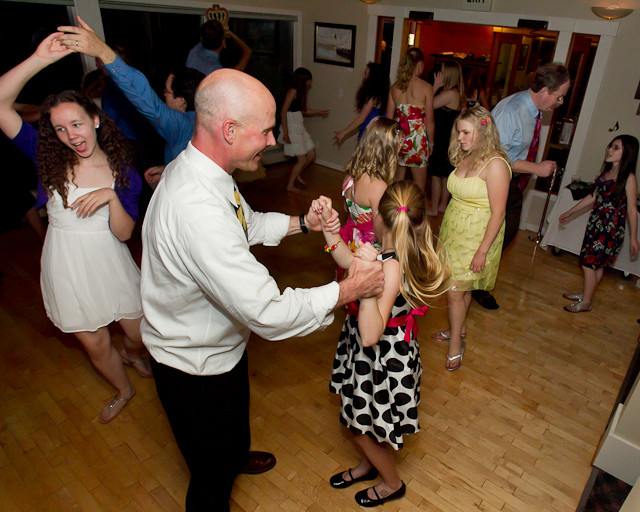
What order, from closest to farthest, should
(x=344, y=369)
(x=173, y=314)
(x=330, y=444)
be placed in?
1. (x=173, y=314)
2. (x=344, y=369)
3. (x=330, y=444)

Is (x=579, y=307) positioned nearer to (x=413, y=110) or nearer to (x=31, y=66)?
(x=413, y=110)

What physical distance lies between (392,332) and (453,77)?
412 cm

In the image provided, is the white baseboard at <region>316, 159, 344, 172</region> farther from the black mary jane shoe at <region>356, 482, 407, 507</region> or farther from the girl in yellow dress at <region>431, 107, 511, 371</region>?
the black mary jane shoe at <region>356, 482, 407, 507</region>

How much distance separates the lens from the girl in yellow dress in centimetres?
262

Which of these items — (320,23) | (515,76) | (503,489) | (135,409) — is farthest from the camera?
(515,76)

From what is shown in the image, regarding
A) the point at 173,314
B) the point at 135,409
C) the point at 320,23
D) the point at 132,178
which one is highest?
the point at 320,23

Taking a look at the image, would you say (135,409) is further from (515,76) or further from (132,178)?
(515,76)

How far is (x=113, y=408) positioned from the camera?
260 centimetres

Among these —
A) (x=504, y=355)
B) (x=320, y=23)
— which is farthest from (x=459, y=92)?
(x=504, y=355)

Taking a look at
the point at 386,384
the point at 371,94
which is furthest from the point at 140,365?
the point at 371,94

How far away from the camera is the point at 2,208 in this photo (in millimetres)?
3828

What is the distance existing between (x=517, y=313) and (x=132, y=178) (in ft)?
9.76

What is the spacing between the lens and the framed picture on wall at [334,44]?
6.03m

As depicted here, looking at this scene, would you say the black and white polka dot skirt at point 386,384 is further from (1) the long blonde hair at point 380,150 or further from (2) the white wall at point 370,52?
(2) the white wall at point 370,52
